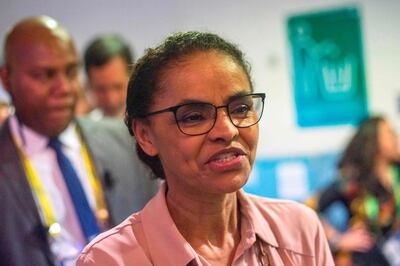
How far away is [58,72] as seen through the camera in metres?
1.85

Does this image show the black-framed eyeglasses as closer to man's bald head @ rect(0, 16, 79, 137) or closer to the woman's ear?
the woman's ear

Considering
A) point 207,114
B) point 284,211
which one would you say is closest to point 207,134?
point 207,114

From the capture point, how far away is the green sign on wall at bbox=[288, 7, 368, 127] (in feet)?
13.8

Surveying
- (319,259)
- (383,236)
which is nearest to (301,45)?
(383,236)

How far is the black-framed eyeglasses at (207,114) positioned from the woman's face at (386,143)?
2551mm

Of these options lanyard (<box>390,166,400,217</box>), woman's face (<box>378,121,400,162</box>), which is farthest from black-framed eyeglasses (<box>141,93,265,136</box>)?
woman's face (<box>378,121,400,162</box>)

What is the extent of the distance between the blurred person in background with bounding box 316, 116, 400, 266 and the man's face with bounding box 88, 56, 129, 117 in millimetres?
1386

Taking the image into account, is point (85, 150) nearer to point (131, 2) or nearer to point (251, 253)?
point (251, 253)

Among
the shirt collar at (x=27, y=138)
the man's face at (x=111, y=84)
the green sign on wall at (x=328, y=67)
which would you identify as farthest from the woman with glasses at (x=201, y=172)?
the green sign on wall at (x=328, y=67)

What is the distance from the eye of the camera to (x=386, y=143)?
143 inches

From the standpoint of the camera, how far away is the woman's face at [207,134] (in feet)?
3.90

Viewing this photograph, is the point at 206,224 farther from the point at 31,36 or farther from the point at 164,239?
the point at 31,36

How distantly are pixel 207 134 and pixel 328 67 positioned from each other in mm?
3244

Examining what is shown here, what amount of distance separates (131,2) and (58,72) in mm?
2625
